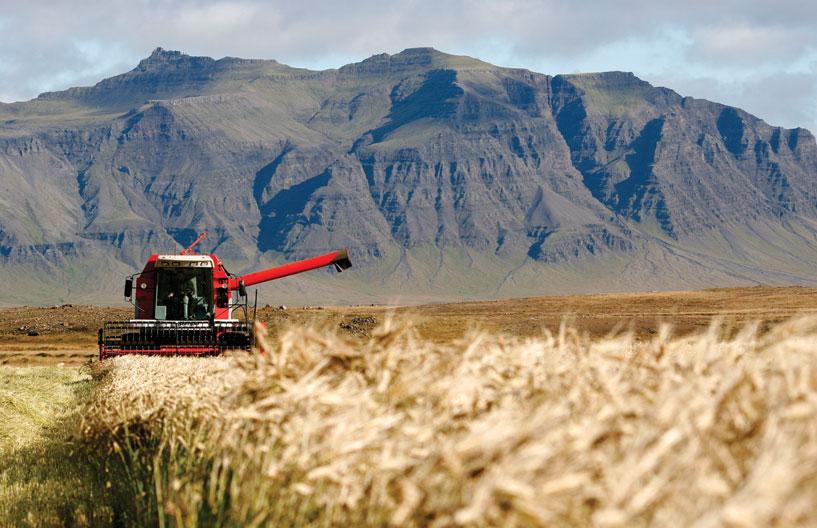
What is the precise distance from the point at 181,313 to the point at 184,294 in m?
0.51

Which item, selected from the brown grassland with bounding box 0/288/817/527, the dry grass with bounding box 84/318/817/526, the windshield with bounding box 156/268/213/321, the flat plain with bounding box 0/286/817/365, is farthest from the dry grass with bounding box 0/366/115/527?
the flat plain with bounding box 0/286/817/365

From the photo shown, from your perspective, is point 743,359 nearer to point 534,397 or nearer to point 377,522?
point 534,397

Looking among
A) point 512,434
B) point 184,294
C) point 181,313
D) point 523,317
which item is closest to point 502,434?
point 512,434

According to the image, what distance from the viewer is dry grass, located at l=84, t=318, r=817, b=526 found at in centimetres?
544

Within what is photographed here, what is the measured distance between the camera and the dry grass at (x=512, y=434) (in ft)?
17.8

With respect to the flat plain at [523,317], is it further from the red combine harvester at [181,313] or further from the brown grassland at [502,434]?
the brown grassland at [502,434]

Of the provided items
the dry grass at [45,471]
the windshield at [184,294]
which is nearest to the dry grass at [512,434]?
the dry grass at [45,471]

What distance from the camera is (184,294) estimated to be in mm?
30016

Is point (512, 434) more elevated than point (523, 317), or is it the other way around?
point (512, 434)

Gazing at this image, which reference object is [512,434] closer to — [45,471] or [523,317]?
[45,471]

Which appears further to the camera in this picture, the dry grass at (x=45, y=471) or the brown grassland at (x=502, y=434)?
the dry grass at (x=45, y=471)

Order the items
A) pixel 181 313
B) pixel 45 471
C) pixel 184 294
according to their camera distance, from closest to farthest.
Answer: pixel 45 471, pixel 181 313, pixel 184 294

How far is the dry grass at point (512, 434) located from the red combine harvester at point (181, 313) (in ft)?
54.2

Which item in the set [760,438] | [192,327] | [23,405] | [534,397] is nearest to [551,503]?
[760,438]
